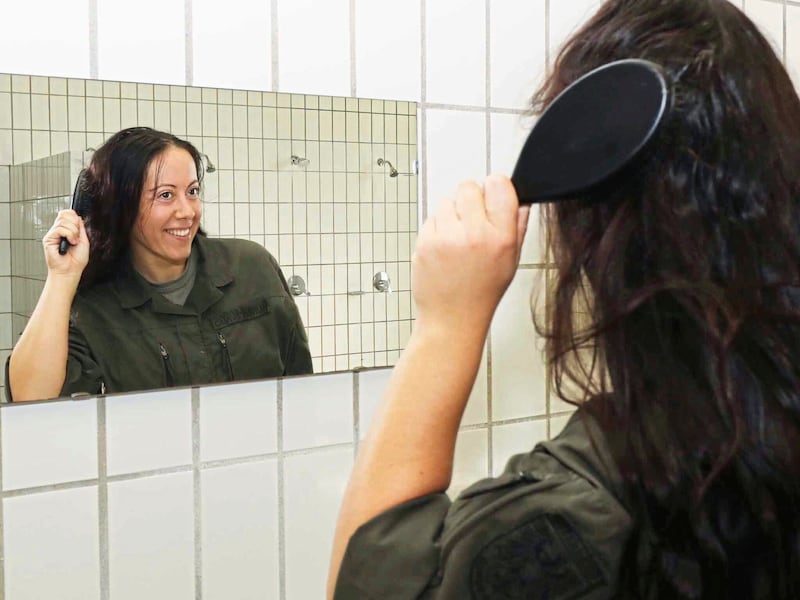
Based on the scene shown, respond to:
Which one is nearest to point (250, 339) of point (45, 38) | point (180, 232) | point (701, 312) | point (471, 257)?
point (180, 232)

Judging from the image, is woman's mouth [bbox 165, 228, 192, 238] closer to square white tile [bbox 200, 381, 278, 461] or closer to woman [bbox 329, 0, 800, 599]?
square white tile [bbox 200, 381, 278, 461]

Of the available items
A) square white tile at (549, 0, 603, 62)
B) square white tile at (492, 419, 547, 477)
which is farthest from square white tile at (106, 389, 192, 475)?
square white tile at (549, 0, 603, 62)

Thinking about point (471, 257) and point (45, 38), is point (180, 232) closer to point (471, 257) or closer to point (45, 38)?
point (45, 38)

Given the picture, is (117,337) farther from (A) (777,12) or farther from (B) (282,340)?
(A) (777,12)

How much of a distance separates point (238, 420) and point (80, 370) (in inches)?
7.2

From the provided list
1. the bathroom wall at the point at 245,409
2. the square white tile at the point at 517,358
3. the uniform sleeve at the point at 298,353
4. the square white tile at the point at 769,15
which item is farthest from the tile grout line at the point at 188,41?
the square white tile at the point at 769,15

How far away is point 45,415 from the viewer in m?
0.87

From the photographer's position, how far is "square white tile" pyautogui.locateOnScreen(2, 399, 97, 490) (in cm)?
86

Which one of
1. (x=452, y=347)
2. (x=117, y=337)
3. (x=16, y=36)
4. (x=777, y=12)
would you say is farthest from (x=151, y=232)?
(x=777, y=12)

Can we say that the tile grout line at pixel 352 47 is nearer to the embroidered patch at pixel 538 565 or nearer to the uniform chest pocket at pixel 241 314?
the uniform chest pocket at pixel 241 314

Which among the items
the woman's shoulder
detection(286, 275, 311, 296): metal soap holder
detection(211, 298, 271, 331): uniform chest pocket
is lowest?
detection(211, 298, 271, 331): uniform chest pocket

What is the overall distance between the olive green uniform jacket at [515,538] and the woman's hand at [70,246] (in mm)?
491

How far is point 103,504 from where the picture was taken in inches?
35.9

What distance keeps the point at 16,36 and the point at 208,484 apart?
1.65ft
